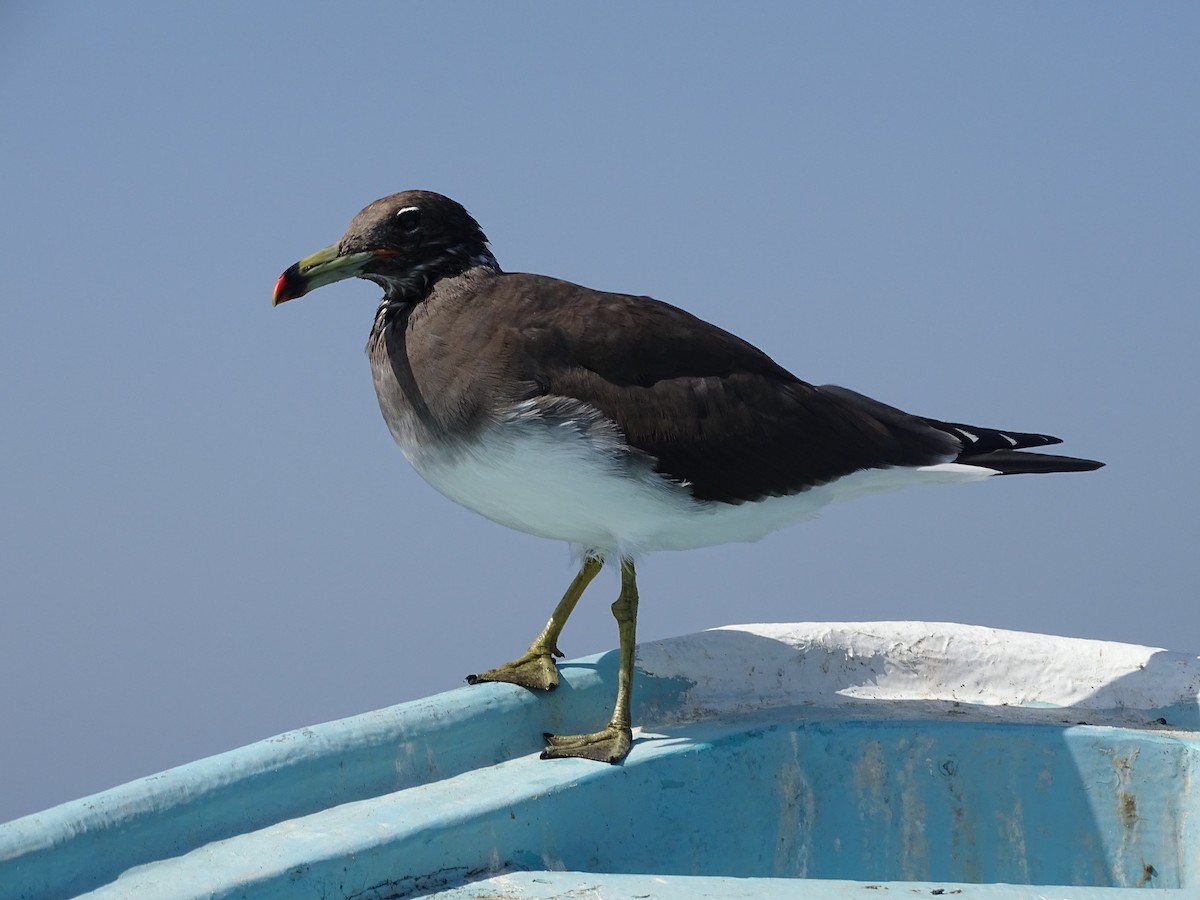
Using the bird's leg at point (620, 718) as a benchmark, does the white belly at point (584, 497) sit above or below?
above

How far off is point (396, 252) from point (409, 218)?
0.44 ft

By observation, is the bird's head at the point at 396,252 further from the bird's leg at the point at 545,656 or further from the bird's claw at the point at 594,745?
the bird's claw at the point at 594,745

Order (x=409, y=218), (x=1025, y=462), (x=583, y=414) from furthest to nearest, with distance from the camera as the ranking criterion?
(x=1025, y=462)
(x=409, y=218)
(x=583, y=414)

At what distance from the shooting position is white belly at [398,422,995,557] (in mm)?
4809

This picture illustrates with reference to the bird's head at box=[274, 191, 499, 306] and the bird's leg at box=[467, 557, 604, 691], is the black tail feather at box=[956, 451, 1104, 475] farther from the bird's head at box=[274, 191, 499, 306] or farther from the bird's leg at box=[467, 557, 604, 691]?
the bird's head at box=[274, 191, 499, 306]

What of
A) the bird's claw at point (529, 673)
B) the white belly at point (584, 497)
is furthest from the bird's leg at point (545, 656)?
the white belly at point (584, 497)

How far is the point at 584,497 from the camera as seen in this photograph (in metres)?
4.88

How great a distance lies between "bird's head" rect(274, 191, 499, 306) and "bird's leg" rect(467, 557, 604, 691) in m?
1.30

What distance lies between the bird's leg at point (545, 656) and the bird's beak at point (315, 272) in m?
1.46

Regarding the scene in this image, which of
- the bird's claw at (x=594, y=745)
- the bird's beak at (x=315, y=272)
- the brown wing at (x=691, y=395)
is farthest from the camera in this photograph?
the bird's beak at (x=315, y=272)

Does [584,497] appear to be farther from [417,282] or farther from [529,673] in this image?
[417,282]

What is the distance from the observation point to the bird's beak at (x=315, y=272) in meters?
5.21

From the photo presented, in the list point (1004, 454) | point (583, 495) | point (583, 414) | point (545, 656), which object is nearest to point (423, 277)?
point (583, 414)

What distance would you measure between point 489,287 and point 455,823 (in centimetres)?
198
